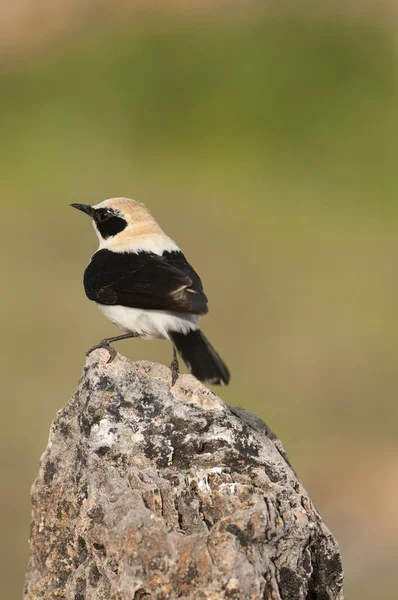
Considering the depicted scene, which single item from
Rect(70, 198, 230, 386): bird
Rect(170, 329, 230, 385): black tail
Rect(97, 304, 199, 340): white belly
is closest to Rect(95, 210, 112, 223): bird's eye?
Rect(70, 198, 230, 386): bird

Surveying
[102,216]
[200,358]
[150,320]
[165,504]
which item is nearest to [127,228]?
[102,216]

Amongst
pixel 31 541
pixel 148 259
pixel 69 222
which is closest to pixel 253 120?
pixel 69 222

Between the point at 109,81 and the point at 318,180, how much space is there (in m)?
5.00

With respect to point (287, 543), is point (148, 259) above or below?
above

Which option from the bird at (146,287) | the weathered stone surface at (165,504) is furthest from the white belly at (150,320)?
the weathered stone surface at (165,504)

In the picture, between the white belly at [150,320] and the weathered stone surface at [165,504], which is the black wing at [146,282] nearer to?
the white belly at [150,320]

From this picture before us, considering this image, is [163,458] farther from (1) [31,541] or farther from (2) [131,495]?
(1) [31,541]

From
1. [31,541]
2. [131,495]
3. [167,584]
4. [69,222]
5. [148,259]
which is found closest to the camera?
[167,584]

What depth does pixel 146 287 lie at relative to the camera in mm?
5055

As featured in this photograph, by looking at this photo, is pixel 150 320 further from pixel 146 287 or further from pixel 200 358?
pixel 200 358

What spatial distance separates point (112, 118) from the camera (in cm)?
2058

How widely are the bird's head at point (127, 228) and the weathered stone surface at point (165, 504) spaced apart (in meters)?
1.02

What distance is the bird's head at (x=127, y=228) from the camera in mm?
5375

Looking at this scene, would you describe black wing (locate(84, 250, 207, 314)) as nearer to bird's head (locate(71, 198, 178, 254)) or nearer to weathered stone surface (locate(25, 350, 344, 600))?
bird's head (locate(71, 198, 178, 254))
